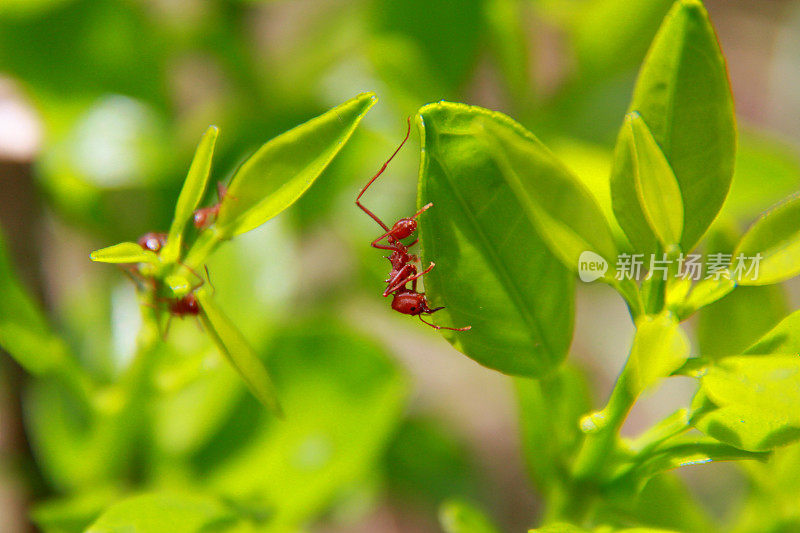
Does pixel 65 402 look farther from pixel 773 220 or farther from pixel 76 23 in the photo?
pixel 773 220

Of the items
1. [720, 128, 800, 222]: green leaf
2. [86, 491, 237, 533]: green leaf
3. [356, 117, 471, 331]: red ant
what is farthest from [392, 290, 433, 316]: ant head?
[720, 128, 800, 222]: green leaf

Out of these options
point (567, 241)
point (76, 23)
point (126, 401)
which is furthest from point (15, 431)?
point (567, 241)

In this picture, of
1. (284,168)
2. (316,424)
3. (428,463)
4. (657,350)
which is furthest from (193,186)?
(428,463)

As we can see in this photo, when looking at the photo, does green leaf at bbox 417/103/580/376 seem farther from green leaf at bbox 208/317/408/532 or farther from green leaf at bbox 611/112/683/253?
green leaf at bbox 208/317/408/532

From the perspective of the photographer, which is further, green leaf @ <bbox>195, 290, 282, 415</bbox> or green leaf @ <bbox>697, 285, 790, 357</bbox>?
green leaf @ <bbox>697, 285, 790, 357</bbox>

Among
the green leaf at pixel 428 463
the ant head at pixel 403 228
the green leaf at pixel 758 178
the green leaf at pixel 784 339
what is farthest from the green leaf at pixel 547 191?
the green leaf at pixel 428 463

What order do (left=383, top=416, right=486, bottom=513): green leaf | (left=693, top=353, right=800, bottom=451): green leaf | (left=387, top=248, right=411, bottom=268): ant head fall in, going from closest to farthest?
(left=693, top=353, right=800, bottom=451): green leaf → (left=387, top=248, right=411, bottom=268): ant head → (left=383, top=416, right=486, bottom=513): green leaf
